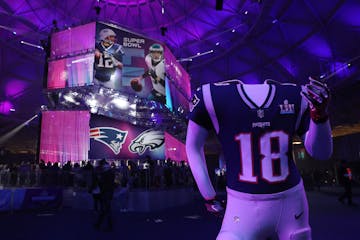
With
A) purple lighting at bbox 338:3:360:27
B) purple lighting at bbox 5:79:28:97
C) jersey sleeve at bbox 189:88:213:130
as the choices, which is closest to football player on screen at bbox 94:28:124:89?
purple lighting at bbox 338:3:360:27

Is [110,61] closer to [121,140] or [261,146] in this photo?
[121,140]

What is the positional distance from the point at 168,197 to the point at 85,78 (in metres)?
11.3

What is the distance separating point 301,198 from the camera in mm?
2656

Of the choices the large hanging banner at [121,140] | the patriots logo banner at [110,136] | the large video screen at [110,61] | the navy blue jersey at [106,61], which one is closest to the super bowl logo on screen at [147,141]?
the large hanging banner at [121,140]

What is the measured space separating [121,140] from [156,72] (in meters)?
6.09

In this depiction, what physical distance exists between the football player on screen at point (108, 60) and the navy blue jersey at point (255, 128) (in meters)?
20.4

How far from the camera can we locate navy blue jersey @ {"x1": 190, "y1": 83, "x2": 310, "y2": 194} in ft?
8.68

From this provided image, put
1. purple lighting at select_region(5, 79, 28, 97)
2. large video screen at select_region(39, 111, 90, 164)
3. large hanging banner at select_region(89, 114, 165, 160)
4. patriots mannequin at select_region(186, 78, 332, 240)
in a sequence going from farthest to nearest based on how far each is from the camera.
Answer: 1. purple lighting at select_region(5, 79, 28, 97)
2. large hanging banner at select_region(89, 114, 165, 160)
3. large video screen at select_region(39, 111, 90, 164)
4. patriots mannequin at select_region(186, 78, 332, 240)

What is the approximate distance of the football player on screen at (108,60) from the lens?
22.7m

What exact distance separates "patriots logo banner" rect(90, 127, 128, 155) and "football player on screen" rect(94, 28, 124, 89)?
346cm

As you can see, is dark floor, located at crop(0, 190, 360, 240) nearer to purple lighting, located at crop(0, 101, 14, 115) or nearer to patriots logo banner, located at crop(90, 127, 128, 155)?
patriots logo banner, located at crop(90, 127, 128, 155)

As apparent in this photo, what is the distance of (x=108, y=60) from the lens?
915 inches

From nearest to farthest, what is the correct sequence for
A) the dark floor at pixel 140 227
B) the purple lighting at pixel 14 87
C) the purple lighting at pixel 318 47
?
the dark floor at pixel 140 227, the purple lighting at pixel 318 47, the purple lighting at pixel 14 87

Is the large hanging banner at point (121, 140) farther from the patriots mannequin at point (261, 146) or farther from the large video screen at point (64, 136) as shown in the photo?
the patriots mannequin at point (261, 146)
